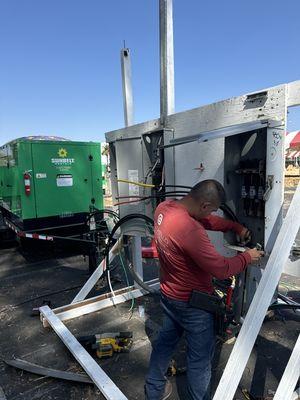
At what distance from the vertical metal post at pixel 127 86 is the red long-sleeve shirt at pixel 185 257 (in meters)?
1.98

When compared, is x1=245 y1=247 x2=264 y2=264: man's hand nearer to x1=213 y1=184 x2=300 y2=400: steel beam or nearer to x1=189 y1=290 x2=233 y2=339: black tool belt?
x1=213 y1=184 x2=300 y2=400: steel beam

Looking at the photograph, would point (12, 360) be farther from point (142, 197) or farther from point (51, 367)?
point (142, 197)

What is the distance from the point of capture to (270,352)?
3078 millimetres

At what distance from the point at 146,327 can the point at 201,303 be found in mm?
1852

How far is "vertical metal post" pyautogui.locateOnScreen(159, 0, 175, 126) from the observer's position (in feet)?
9.32

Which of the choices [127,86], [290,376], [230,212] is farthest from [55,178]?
[290,376]

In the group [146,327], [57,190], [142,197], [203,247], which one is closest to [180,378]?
[146,327]

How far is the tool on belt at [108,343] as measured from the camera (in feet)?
10.1

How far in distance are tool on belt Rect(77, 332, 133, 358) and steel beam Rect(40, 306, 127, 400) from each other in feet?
0.48

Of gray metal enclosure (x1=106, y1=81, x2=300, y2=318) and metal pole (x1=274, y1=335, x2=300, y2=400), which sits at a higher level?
gray metal enclosure (x1=106, y1=81, x2=300, y2=318)

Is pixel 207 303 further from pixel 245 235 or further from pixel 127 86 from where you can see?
pixel 127 86

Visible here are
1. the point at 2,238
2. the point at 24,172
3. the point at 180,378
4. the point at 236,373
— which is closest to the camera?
the point at 236,373

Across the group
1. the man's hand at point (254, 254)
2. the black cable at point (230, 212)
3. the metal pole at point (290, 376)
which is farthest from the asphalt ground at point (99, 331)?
the black cable at point (230, 212)

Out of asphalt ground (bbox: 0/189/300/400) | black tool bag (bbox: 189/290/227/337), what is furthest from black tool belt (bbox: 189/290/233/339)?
asphalt ground (bbox: 0/189/300/400)
